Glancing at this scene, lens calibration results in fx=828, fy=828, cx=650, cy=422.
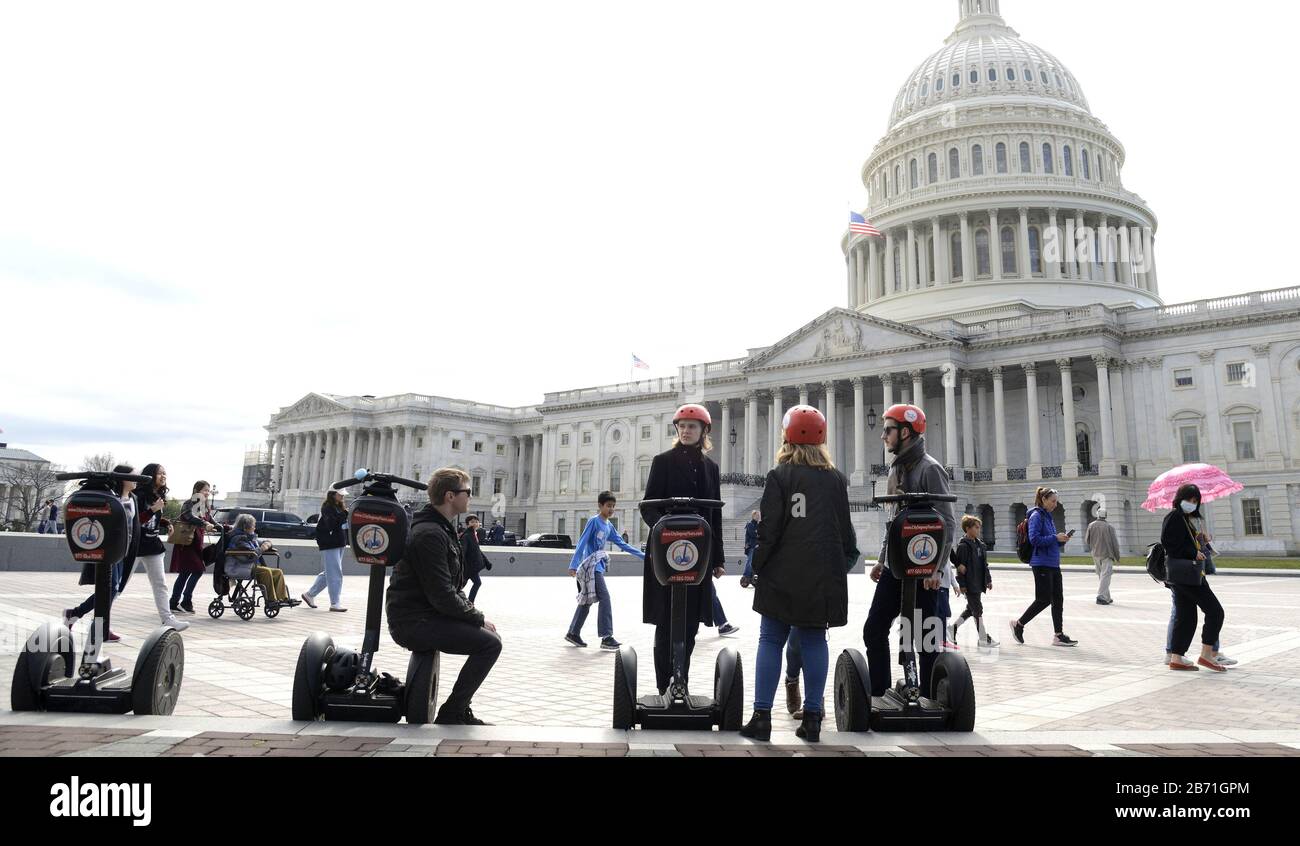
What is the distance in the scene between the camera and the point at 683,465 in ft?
23.1

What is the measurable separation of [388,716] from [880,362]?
61.8m

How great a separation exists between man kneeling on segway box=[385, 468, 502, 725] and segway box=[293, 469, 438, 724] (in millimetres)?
111

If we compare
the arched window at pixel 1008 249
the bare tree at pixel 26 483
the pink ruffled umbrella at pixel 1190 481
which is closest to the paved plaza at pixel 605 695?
the pink ruffled umbrella at pixel 1190 481

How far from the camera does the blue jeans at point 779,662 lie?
5531 mm

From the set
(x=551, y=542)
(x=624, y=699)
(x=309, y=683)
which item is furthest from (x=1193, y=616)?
(x=551, y=542)

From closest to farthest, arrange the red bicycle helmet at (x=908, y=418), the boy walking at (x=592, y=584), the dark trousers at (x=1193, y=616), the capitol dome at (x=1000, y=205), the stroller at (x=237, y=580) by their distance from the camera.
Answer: the red bicycle helmet at (x=908, y=418) < the dark trousers at (x=1193, y=616) < the boy walking at (x=592, y=584) < the stroller at (x=237, y=580) < the capitol dome at (x=1000, y=205)

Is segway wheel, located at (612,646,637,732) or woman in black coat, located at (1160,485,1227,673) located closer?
segway wheel, located at (612,646,637,732)

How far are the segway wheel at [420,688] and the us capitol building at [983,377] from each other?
46.8 meters

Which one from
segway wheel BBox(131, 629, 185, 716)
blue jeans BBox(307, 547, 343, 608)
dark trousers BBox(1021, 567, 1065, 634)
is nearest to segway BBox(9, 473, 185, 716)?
segway wheel BBox(131, 629, 185, 716)

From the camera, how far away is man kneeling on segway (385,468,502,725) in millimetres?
5699

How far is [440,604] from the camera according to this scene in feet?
18.6

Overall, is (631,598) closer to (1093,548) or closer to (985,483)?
(1093,548)

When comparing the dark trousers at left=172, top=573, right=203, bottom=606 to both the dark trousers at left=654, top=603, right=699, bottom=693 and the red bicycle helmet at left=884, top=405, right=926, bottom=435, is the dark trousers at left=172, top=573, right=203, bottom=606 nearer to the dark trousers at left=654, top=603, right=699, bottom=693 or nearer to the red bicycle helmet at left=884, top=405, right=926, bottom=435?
the dark trousers at left=654, top=603, right=699, bottom=693

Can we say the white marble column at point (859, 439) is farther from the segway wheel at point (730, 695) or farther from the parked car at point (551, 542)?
the segway wheel at point (730, 695)
